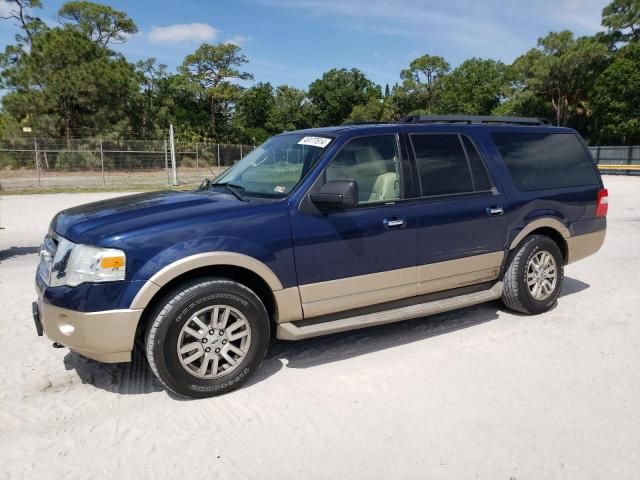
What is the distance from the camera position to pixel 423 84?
73.2 m

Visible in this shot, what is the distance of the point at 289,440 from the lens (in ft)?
9.86

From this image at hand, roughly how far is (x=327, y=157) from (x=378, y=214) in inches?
23.7

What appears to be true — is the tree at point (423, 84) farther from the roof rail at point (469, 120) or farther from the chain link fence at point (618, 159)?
the roof rail at point (469, 120)

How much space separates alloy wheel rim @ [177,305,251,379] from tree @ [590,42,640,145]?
153 feet

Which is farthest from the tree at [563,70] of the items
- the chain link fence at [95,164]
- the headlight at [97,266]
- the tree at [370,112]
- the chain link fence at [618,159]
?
the headlight at [97,266]

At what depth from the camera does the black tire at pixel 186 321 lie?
328 cm

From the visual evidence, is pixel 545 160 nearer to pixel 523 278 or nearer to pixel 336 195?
pixel 523 278

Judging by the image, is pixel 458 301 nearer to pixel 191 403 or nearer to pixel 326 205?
pixel 326 205

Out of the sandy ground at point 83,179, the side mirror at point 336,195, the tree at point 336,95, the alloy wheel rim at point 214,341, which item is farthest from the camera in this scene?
the tree at point 336,95

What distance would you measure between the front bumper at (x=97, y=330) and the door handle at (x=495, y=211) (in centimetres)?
311

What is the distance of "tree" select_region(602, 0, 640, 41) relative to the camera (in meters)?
44.9

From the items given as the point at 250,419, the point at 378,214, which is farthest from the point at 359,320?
the point at 250,419

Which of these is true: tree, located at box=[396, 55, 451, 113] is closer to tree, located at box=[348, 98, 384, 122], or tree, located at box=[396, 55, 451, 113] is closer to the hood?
tree, located at box=[348, 98, 384, 122]

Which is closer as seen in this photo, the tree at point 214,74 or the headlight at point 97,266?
the headlight at point 97,266
